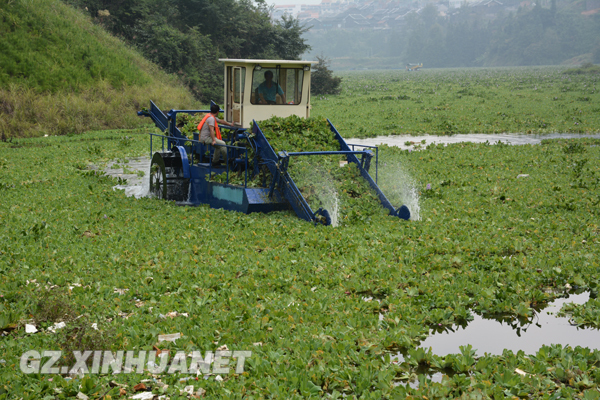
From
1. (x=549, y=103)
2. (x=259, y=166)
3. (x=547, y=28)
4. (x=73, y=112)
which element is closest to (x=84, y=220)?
(x=259, y=166)

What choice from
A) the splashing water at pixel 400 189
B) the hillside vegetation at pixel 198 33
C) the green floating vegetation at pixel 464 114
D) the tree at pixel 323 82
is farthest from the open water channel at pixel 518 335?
the tree at pixel 323 82

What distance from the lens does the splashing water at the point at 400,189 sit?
1147 cm

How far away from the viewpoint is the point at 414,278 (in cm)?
761

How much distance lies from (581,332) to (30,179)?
13108 millimetres

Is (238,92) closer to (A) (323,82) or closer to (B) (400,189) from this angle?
(B) (400,189)

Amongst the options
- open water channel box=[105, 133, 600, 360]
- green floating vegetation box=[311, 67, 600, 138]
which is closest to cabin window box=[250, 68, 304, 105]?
open water channel box=[105, 133, 600, 360]

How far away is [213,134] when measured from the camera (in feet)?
40.7

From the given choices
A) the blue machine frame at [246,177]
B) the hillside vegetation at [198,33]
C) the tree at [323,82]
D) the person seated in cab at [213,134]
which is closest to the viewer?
the blue machine frame at [246,177]

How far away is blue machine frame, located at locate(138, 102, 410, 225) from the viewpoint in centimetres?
1078

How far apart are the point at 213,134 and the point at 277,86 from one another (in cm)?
182

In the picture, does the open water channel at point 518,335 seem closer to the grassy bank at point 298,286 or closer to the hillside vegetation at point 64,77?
the grassy bank at point 298,286

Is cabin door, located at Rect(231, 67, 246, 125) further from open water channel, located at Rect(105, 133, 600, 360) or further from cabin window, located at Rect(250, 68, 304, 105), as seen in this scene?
open water channel, located at Rect(105, 133, 600, 360)

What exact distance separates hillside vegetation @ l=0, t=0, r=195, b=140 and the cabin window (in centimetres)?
1560

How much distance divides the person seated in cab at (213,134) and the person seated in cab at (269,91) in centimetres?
101
